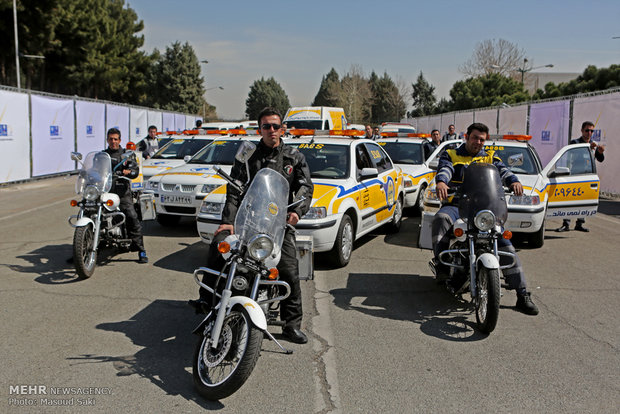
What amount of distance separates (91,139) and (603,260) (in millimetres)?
19877

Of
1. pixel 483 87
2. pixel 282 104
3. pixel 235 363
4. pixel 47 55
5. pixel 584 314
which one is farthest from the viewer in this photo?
pixel 282 104

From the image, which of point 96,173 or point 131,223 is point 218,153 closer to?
point 131,223

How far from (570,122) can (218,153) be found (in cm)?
1160

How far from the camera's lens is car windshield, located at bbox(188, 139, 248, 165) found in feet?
37.0

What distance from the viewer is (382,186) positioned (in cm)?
911

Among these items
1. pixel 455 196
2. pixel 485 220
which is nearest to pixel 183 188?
pixel 455 196

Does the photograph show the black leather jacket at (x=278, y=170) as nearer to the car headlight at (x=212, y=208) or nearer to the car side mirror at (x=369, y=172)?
the car headlight at (x=212, y=208)

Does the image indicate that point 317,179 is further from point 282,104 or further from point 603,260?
point 282,104

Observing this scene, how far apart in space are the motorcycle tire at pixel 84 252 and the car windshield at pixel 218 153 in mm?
4544

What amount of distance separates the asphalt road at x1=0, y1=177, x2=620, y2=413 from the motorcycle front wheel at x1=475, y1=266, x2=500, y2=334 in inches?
5.6

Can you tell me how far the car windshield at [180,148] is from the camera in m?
13.4

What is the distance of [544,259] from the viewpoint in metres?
8.26

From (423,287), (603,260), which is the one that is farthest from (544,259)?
(423,287)

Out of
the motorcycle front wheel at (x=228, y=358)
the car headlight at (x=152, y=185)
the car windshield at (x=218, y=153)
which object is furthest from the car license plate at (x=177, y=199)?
the motorcycle front wheel at (x=228, y=358)
